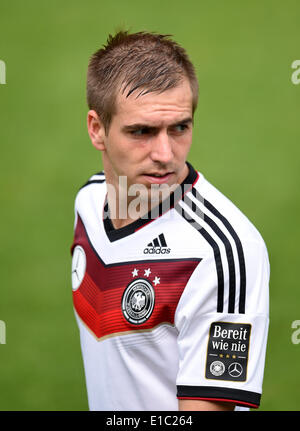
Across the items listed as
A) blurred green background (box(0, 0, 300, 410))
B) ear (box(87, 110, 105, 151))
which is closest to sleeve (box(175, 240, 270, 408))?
ear (box(87, 110, 105, 151))

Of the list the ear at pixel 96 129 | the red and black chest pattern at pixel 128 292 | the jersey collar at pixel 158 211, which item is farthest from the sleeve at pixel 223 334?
the ear at pixel 96 129

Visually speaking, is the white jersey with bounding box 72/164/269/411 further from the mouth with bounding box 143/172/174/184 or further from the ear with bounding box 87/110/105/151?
the ear with bounding box 87/110/105/151

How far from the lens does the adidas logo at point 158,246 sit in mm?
3726

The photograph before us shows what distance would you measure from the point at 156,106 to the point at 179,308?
0.94m

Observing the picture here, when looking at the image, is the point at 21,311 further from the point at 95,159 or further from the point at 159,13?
the point at 159,13

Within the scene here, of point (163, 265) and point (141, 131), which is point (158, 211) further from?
point (141, 131)

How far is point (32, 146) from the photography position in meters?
10.1

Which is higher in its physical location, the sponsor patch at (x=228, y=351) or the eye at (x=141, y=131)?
the eye at (x=141, y=131)

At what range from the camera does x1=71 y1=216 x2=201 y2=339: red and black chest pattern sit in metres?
3.61

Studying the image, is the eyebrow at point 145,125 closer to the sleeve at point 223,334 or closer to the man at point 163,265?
the man at point 163,265

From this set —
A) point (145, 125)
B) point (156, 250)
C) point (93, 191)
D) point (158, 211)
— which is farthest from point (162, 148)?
point (93, 191)

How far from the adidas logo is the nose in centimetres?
41

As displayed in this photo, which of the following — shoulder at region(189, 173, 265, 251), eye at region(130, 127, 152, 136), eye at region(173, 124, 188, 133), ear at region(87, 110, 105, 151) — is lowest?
shoulder at region(189, 173, 265, 251)
